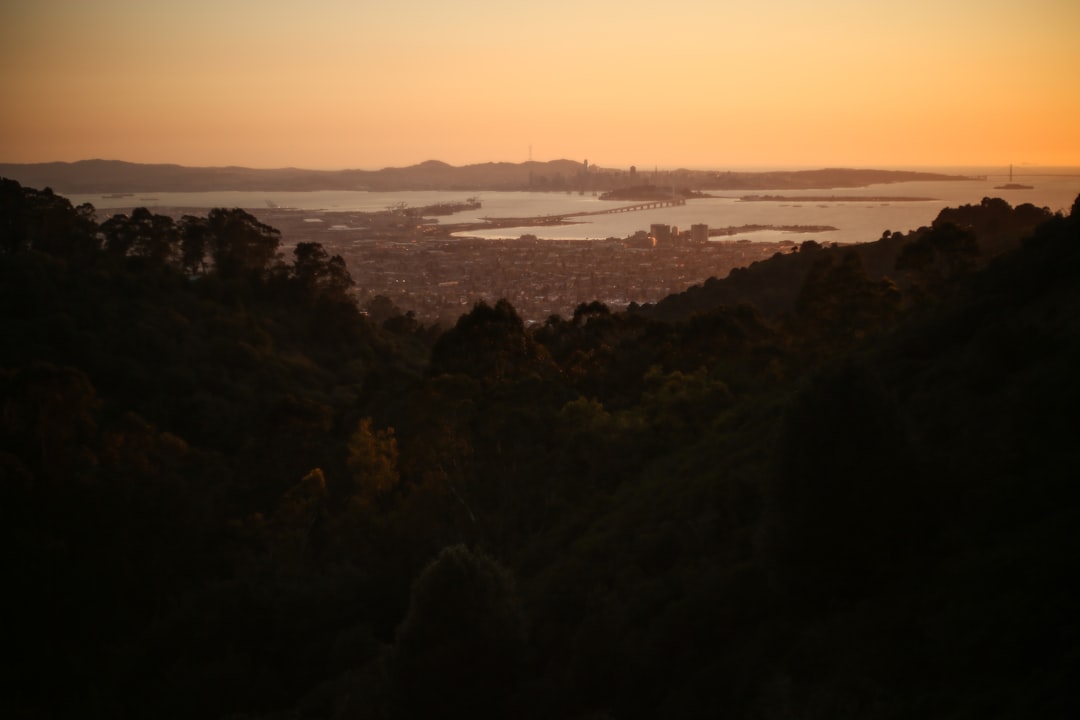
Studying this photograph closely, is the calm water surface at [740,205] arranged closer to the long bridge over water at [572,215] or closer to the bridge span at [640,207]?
the bridge span at [640,207]

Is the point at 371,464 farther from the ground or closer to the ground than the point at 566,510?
farther from the ground

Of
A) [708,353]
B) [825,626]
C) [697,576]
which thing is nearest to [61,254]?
[708,353]

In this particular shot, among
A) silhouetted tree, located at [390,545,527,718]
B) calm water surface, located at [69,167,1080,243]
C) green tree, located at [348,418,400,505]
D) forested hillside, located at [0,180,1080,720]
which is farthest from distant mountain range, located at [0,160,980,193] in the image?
silhouetted tree, located at [390,545,527,718]

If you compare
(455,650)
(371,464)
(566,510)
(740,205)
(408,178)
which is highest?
(408,178)

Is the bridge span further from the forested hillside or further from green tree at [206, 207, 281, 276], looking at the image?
the forested hillside

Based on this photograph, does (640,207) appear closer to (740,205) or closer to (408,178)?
(740,205)

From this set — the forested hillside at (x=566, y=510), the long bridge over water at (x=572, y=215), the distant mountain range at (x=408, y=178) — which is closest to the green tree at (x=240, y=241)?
the forested hillside at (x=566, y=510)

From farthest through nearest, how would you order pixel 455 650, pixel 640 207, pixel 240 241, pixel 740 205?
pixel 640 207 → pixel 740 205 → pixel 240 241 → pixel 455 650

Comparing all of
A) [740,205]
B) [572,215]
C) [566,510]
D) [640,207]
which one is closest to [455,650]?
[566,510]
